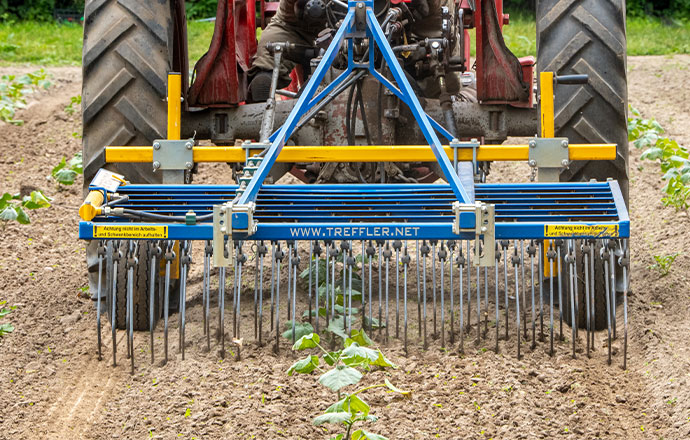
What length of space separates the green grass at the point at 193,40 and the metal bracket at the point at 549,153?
299 inches

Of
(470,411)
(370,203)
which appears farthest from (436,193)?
(470,411)

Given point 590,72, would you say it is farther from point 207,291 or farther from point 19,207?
point 19,207

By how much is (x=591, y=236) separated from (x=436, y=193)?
0.63 meters

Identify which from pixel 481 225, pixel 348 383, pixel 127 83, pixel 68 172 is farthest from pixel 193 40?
pixel 348 383

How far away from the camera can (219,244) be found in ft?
11.2

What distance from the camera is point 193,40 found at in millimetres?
13250

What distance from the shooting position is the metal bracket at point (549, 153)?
13.2 feet

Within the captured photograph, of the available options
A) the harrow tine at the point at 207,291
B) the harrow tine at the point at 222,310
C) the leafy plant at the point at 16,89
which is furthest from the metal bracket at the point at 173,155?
the leafy plant at the point at 16,89

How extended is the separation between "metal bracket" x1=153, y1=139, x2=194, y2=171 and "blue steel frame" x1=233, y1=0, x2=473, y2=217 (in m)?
0.35

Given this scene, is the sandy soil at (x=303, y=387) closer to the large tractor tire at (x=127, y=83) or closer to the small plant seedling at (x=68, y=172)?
the large tractor tire at (x=127, y=83)

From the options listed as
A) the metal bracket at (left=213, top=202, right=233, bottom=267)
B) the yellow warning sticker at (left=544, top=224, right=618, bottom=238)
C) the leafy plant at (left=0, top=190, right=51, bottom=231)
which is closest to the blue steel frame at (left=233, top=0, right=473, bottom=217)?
the metal bracket at (left=213, top=202, right=233, bottom=267)

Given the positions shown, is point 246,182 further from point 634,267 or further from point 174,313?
point 634,267

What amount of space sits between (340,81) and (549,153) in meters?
0.89

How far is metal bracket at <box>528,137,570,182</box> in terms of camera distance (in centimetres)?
403
